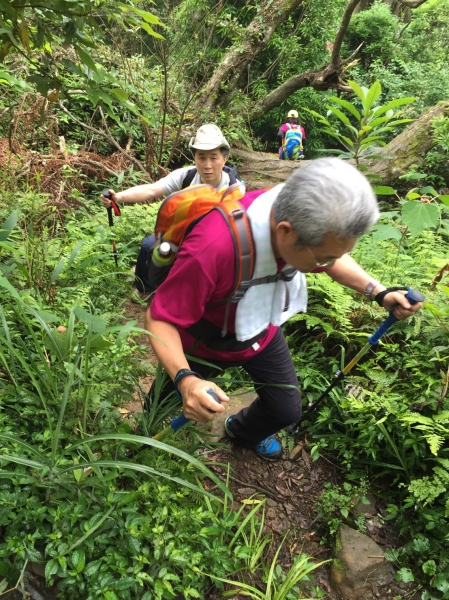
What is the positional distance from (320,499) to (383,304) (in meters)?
1.38

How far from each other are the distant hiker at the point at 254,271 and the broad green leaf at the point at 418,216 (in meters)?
0.75

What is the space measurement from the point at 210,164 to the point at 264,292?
2.08 metres

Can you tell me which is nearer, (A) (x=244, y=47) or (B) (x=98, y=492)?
(B) (x=98, y=492)

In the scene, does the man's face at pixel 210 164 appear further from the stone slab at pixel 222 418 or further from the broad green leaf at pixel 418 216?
the stone slab at pixel 222 418

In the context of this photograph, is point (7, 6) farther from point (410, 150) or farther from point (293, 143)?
point (293, 143)

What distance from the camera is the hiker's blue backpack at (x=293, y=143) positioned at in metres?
8.39

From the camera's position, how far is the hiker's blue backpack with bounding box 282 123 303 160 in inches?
330

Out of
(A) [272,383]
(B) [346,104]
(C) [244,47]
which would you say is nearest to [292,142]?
(C) [244,47]

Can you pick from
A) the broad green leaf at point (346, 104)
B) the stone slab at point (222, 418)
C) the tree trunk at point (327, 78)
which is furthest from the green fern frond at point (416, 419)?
the tree trunk at point (327, 78)

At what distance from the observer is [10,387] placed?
1902 millimetres

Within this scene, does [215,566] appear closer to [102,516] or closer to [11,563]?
[102,516]

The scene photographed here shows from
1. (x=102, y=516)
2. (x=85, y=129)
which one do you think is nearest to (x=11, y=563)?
(x=102, y=516)

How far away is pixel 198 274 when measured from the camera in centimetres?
148

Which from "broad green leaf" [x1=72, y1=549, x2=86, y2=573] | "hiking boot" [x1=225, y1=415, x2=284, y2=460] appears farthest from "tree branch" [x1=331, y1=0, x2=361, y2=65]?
"broad green leaf" [x1=72, y1=549, x2=86, y2=573]
